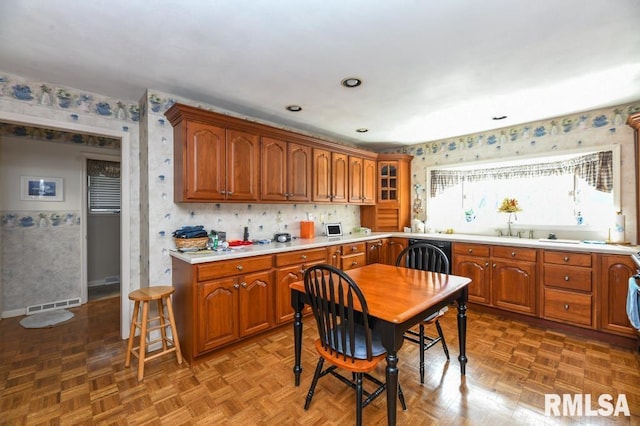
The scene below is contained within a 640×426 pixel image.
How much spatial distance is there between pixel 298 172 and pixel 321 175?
0.40 meters

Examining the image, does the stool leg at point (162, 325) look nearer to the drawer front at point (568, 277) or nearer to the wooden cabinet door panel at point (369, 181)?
the wooden cabinet door panel at point (369, 181)

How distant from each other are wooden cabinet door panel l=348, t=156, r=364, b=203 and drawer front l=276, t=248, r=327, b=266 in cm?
118

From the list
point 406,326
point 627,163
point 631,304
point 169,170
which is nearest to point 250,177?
point 169,170

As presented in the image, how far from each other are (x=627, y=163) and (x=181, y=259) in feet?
14.9

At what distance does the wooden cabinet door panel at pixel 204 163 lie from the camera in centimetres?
254

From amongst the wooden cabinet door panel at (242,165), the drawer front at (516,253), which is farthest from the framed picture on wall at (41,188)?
the drawer front at (516,253)

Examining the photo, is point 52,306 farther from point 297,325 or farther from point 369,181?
point 369,181

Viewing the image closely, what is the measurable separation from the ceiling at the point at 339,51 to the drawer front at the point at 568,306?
1944 mm

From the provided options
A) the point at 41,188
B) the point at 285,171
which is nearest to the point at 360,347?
the point at 285,171

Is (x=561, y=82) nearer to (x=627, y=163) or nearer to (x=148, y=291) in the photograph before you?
(x=627, y=163)

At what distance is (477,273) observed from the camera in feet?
11.4

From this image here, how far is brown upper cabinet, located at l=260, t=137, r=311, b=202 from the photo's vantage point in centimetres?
309

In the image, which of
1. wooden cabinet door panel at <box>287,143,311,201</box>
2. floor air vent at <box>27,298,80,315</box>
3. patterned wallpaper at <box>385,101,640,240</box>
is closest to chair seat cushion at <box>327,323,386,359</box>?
wooden cabinet door panel at <box>287,143,311,201</box>

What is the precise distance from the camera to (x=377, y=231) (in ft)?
15.3
